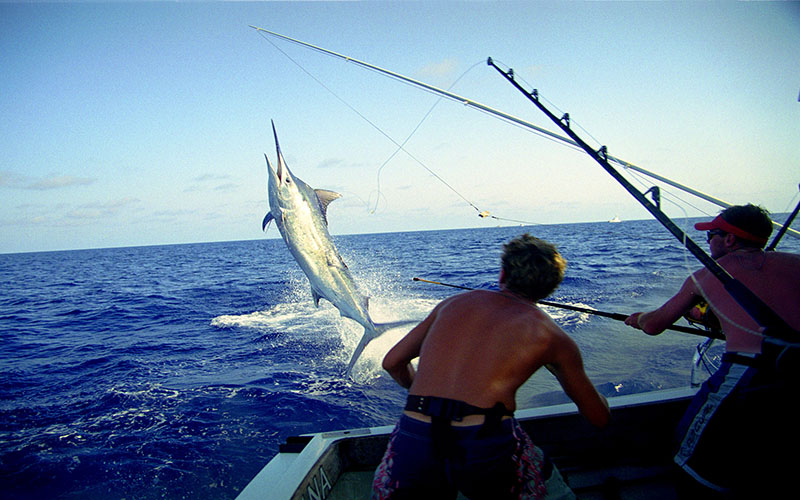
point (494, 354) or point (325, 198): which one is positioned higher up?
point (325, 198)

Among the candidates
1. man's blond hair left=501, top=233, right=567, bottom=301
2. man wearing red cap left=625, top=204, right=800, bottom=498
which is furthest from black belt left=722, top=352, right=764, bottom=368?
man's blond hair left=501, top=233, right=567, bottom=301

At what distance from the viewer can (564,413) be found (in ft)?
10.3

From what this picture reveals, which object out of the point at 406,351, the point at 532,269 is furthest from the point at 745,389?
the point at 406,351

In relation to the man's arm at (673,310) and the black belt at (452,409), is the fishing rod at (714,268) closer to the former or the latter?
the man's arm at (673,310)

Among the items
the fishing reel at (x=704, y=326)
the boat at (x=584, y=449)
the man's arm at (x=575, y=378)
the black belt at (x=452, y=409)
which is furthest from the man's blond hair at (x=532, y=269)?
the fishing reel at (x=704, y=326)

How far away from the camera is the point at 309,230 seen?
3.68m

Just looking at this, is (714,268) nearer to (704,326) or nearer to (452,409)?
(452,409)

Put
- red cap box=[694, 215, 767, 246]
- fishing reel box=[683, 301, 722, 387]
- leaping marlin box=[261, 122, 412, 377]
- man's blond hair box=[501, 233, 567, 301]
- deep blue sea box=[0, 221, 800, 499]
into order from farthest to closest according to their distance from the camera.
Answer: deep blue sea box=[0, 221, 800, 499]
leaping marlin box=[261, 122, 412, 377]
fishing reel box=[683, 301, 722, 387]
red cap box=[694, 215, 767, 246]
man's blond hair box=[501, 233, 567, 301]

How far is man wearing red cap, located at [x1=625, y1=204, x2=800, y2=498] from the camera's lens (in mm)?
1967

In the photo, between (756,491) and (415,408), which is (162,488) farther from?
(756,491)

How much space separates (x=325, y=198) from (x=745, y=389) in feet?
10.5

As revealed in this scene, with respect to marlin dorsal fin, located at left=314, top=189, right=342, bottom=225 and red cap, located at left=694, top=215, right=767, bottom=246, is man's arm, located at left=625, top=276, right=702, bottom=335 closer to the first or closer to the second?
red cap, located at left=694, top=215, right=767, bottom=246

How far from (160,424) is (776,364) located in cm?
679

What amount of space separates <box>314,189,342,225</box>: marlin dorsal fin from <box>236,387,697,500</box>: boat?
1854 mm
